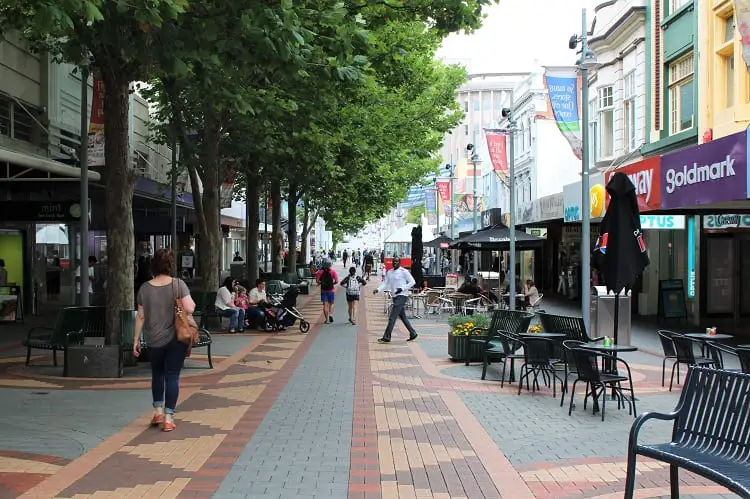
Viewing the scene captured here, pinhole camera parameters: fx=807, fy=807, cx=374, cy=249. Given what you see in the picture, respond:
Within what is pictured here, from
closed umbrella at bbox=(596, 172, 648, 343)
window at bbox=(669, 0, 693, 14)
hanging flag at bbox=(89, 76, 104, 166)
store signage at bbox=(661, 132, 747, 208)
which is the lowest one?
closed umbrella at bbox=(596, 172, 648, 343)

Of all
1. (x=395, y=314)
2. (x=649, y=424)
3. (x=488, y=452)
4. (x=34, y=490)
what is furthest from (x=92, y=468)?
(x=395, y=314)

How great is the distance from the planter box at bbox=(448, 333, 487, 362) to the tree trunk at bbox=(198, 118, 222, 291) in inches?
306

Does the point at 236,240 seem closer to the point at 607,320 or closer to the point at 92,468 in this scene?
the point at 607,320

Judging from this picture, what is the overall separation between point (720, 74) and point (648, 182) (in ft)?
16.5

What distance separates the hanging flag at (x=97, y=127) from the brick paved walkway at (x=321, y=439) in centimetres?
651

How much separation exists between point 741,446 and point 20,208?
Answer: 17658 millimetres

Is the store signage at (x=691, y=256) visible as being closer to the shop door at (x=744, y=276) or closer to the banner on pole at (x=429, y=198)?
the shop door at (x=744, y=276)

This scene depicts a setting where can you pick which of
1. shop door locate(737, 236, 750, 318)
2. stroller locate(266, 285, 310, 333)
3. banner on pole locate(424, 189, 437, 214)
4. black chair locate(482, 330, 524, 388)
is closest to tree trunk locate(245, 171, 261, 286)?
stroller locate(266, 285, 310, 333)

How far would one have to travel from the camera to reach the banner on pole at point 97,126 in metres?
17.5

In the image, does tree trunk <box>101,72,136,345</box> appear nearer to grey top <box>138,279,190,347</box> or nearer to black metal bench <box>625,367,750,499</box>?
grey top <box>138,279,190,347</box>

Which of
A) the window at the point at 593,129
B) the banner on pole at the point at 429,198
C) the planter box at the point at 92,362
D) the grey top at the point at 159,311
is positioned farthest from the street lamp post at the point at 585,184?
the banner on pole at the point at 429,198

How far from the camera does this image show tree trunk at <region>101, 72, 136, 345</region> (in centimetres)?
1200

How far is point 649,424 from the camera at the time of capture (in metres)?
8.60

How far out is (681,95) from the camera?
22.3m
